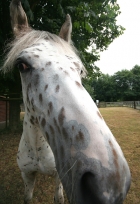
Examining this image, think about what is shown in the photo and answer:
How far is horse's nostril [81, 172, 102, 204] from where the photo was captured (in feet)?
2.79

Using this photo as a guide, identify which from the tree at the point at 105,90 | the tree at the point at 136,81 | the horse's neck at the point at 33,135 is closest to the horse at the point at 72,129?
the horse's neck at the point at 33,135

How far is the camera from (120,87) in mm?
77250

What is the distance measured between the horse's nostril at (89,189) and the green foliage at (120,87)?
237ft

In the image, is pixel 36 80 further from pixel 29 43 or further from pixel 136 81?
pixel 136 81

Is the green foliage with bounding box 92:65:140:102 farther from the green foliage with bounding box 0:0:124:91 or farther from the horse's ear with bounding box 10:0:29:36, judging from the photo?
the horse's ear with bounding box 10:0:29:36

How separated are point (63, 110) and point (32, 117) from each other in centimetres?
61

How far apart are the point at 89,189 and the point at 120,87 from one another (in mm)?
80972

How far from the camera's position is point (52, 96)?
1211 mm

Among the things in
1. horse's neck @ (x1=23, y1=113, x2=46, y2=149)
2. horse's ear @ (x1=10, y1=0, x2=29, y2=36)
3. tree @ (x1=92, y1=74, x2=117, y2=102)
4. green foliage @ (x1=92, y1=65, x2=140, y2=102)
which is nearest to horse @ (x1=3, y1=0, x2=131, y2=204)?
horse's ear @ (x1=10, y1=0, x2=29, y2=36)

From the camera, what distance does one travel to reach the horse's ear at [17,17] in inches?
75.0

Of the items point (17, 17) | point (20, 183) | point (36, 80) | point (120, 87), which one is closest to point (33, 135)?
point (36, 80)

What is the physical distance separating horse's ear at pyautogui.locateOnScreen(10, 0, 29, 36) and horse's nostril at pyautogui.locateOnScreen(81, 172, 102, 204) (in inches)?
77.0

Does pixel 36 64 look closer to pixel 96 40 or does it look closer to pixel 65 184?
pixel 65 184

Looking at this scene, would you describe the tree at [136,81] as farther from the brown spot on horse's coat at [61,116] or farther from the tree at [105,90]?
the brown spot on horse's coat at [61,116]
